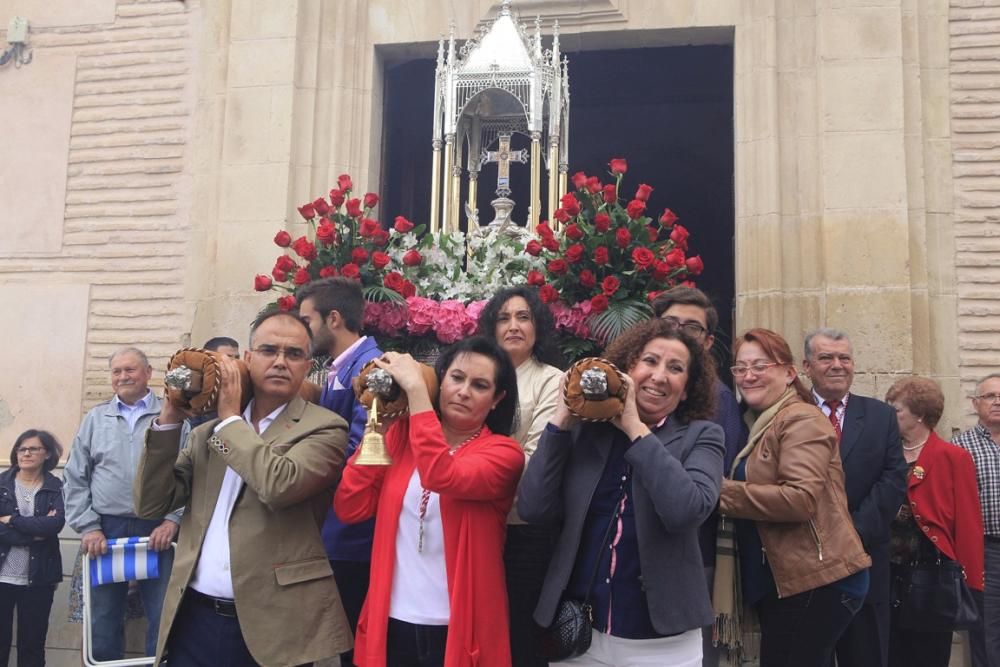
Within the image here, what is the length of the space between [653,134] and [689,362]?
28.3 ft

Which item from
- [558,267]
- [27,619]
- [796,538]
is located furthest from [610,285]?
[27,619]

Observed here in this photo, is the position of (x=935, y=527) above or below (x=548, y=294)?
below

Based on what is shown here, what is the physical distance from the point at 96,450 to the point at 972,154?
536 cm

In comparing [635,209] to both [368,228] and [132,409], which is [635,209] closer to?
[368,228]

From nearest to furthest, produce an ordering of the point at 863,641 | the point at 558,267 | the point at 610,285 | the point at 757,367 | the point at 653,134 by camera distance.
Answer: the point at 757,367 < the point at 863,641 < the point at 610,285 < the point at 558,267 < the point at 653,134

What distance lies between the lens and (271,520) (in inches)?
116

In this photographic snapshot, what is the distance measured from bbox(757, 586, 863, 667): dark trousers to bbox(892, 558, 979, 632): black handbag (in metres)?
1.07

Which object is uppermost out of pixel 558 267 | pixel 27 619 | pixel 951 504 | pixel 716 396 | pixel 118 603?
pixel 558 267

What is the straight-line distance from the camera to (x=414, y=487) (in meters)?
2.92

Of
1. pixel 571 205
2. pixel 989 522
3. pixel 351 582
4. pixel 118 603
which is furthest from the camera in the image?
pixel 118 603

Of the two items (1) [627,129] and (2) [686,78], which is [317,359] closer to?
(2) [686,78]

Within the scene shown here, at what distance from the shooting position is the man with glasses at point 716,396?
3260 mm

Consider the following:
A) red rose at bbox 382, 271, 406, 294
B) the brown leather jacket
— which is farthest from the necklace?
red rose at bbox 382, 271, 406, 294

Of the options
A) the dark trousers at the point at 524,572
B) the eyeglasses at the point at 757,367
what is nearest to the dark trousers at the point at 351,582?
the dark trousers at the point at 524,572
